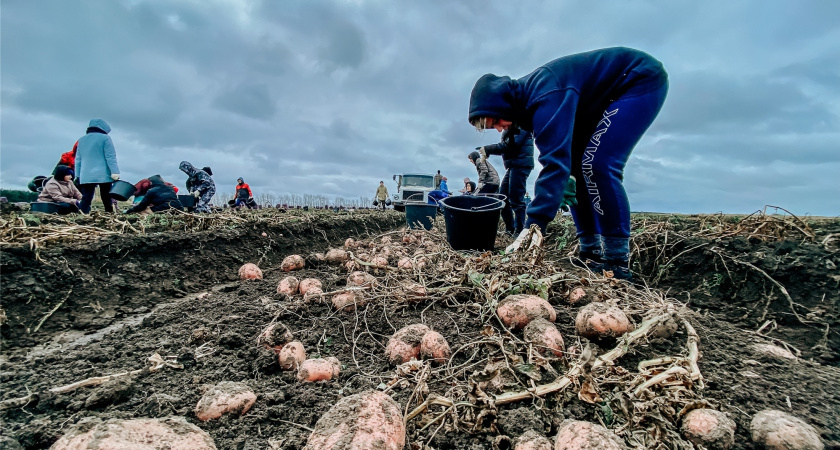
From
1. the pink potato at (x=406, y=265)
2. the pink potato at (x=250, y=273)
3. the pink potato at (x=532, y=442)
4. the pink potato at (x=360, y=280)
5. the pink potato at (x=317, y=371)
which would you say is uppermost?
the pink potato at (x=406, y=265)

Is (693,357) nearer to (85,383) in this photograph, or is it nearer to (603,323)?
(603,323)

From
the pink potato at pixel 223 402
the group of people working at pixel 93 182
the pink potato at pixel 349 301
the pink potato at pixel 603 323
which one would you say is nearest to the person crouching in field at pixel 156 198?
the group of people working at pixel 93 182

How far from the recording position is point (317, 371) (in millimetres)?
1358

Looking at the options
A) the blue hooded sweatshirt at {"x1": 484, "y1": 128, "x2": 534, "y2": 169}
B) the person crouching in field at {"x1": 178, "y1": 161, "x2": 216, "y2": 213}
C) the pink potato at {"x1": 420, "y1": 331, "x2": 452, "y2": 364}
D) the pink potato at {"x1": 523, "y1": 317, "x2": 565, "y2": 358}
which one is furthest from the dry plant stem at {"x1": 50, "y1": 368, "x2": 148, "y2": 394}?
the person crouching in field at {"x1": 178, "y1": 161, "x2": 216, "y2": 213}

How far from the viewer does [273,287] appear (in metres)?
2.72

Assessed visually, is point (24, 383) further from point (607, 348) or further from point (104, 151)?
point (104, 151)

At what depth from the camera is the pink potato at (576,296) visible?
6.00ft

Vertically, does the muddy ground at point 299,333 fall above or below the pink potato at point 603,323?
below

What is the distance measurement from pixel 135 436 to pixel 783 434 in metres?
1.64

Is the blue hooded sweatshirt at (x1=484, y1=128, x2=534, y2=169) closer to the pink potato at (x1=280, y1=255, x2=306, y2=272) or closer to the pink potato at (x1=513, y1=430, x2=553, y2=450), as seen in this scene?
the pink potato at (x1=280, y1=255, x2=306, y2=272)

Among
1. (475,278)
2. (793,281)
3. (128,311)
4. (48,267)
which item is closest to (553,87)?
(475,278)

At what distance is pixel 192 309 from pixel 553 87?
109 inches

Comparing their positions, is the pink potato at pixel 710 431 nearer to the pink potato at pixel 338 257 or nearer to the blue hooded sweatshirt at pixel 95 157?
the pink potato at pixel 338 257

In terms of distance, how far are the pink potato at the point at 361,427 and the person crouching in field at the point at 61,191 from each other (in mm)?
8229
